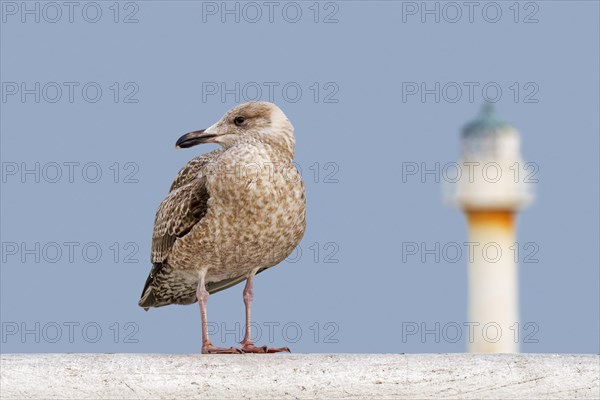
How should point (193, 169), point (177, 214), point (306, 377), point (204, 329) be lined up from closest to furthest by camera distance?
point (306, 377), point (204, 329), point (177, 214), point (193, 169)

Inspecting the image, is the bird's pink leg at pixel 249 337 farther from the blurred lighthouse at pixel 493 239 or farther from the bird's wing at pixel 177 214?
the blurred lighthouse at pixel 493 239

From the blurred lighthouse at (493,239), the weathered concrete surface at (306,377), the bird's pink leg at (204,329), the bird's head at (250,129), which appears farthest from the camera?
the blurred lighthouse at (493,239)

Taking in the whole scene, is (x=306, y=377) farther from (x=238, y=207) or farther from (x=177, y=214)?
(x=177, y=214)

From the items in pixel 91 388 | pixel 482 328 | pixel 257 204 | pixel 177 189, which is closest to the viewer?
pixel 91 388

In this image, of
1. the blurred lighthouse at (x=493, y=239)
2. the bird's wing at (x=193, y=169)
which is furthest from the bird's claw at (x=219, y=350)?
the blurred lighthouse at (x=493, y=239)

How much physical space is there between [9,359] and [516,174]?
33.4 meters

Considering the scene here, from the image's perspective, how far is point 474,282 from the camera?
126 feet

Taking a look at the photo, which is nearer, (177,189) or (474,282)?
(177,189)

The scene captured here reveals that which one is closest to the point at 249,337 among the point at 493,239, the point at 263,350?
the point at 263,350

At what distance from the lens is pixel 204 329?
910 cm

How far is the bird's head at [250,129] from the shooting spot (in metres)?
9.11

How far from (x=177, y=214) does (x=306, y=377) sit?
6.27ft

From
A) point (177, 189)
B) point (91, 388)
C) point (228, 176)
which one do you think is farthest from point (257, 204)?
point (91, 388)

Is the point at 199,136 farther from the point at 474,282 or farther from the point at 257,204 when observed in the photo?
the point at 474,282
